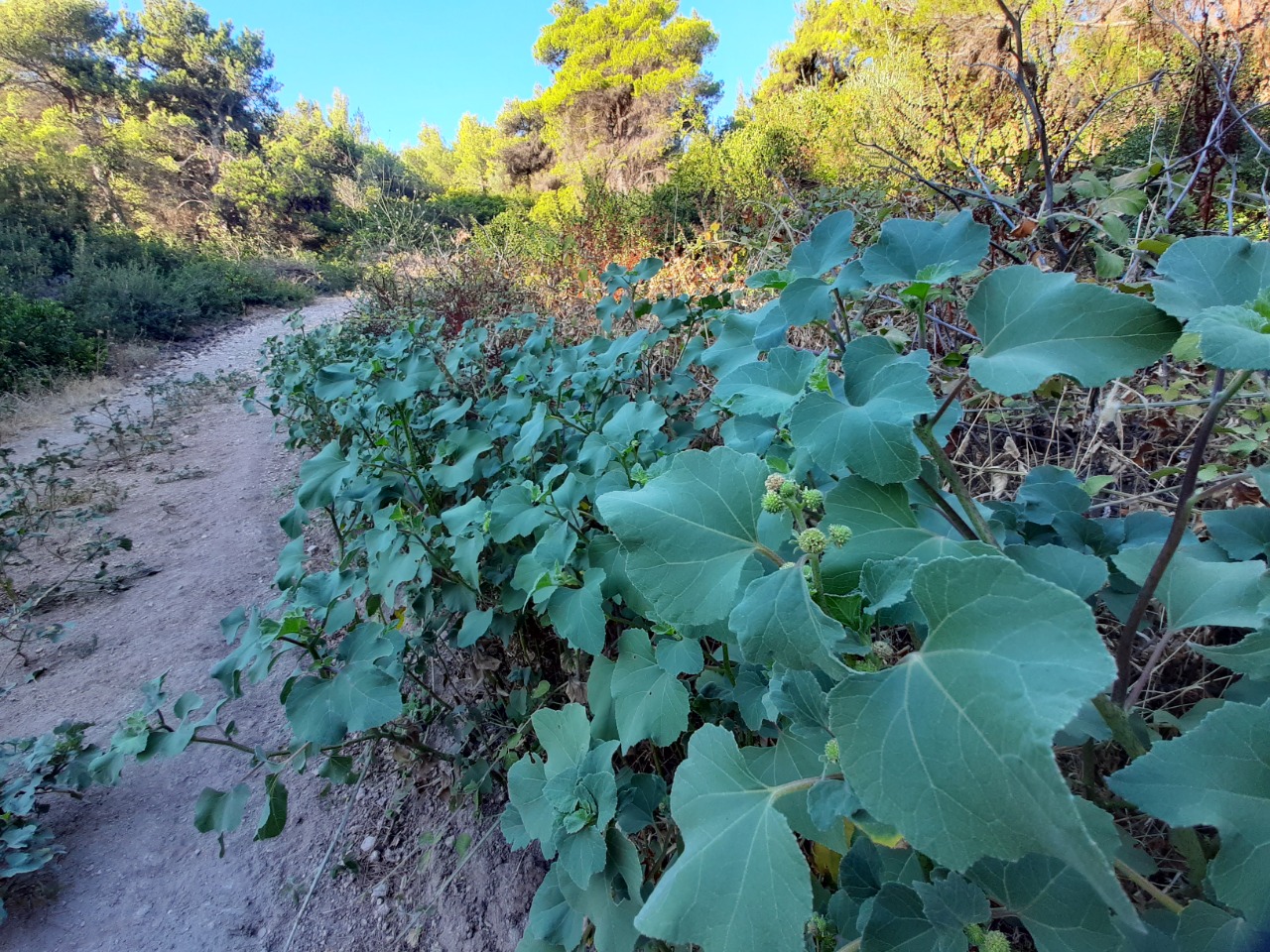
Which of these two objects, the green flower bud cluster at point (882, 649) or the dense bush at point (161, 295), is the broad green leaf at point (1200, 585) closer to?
the green flower bud cluster at point (882, 649)

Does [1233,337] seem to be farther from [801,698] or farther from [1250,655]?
[801,698]

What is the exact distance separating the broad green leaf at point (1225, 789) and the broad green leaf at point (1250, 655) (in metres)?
0.09

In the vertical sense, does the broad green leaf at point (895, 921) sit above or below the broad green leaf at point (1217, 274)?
below

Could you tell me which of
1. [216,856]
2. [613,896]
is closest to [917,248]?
[613,896]

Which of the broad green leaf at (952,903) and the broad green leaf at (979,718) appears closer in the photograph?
the broad green leaf at (979,718)

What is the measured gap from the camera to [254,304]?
13516mm

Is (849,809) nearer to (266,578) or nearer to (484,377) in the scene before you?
(484,377)

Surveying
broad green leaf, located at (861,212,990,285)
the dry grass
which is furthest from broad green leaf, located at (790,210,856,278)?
the dry grass

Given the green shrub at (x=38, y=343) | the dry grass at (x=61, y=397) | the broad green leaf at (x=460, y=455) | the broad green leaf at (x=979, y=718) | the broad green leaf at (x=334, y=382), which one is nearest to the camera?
the broad green leaf at (x=979, y=718)

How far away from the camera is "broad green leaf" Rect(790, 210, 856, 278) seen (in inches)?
33.6

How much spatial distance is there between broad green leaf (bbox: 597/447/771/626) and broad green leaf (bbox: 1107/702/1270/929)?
0.35m

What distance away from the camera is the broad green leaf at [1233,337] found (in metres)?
0.45

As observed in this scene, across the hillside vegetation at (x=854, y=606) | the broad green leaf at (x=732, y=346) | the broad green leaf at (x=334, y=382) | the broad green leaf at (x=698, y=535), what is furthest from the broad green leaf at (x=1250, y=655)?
the broad green leaf at (x=334, y=382)

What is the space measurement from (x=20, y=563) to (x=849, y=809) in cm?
489
